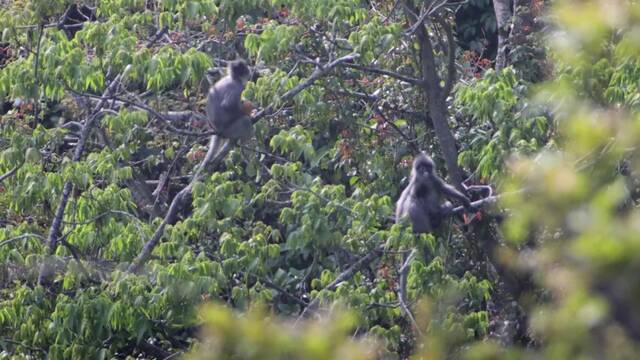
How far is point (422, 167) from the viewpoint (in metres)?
8.02

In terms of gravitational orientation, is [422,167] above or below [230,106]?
below

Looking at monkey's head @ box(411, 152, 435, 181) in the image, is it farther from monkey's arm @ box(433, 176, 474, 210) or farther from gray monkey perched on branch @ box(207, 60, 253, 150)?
gray monkey perched on branch @ box(207, 60, 253, 150)

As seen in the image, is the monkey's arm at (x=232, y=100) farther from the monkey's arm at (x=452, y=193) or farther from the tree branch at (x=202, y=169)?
the monkey's arm at (x=452, y=193)

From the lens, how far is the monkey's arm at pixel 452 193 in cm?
733

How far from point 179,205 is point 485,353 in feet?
16.4

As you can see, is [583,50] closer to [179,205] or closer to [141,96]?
[179,205]

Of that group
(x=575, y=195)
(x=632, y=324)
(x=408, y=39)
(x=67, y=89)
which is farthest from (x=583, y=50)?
(x=408, y=39)

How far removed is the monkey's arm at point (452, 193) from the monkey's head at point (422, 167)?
7 centimetres

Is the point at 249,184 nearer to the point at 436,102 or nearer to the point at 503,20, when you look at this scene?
the point at 436,102

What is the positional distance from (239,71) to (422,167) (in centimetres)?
144

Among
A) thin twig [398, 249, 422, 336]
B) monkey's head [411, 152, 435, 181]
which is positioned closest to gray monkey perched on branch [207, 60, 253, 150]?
monkey's head [411, 152, 435, 181]

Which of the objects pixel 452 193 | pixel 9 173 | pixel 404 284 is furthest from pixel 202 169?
pixel 452 193

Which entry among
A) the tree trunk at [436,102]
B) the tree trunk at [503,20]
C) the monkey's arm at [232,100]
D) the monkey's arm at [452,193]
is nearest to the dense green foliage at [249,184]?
the tree trunk at [436,102]

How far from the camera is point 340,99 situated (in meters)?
8.19
